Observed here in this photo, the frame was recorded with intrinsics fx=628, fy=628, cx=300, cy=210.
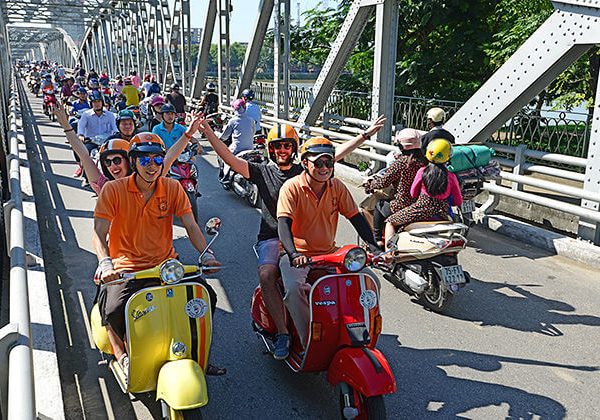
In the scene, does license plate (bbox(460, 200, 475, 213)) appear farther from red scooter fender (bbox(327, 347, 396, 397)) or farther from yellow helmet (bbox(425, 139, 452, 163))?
red scooter fender (bbox(327, 347, 396, 397))

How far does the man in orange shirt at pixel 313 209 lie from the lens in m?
4.26

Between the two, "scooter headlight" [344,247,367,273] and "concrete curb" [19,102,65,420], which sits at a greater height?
"scooter headlight" [344,247,367,273]

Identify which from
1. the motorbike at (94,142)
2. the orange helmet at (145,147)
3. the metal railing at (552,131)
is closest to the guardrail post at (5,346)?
the orange helmet at (145,147)

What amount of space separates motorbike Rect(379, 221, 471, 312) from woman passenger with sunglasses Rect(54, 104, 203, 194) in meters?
1.98

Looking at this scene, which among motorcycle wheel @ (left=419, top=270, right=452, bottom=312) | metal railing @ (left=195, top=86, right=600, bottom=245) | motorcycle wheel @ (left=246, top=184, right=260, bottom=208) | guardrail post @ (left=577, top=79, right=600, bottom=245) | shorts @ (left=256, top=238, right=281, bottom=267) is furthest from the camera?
motorcycle wheel @ (left=246, top=184, right=260, bottom=208)

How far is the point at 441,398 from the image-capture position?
4156 millimetres

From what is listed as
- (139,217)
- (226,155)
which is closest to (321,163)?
→ (226,155)

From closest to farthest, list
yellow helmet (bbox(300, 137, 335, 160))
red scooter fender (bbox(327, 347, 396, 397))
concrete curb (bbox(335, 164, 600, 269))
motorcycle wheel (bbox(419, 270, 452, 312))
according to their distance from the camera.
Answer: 1. red scooter fender (bbox(327, 347, 396, 397))
2. yellow helmet (bbox(300, 137, 335, 160))
3. motorcycle wheel (bbox(419, 270, 452, 312))
4. concrete curb (bbox(335, 164, 600, 269))

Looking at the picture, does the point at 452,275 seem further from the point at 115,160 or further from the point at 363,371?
the point at 115,160

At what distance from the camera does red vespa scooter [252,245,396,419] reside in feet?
11.7

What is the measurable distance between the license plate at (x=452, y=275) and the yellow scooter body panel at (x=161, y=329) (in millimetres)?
2443

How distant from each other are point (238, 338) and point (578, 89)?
9.43 meters

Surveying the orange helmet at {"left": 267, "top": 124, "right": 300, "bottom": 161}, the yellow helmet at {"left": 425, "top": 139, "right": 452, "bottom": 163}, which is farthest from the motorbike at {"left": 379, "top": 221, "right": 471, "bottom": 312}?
the orange helmet at {"left": 267, "top": 124, "right": 300, "bottom": 161}

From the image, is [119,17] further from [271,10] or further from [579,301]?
[579,301]
